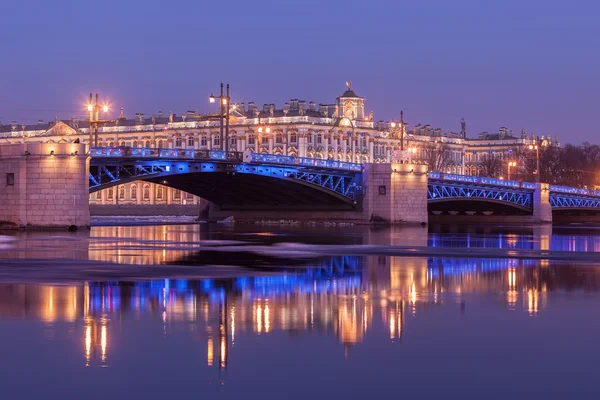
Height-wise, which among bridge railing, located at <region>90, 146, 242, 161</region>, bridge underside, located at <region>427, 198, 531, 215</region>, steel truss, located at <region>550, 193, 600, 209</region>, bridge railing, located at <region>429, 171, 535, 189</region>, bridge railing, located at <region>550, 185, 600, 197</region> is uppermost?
bridge railing, located at <region>90, 146, 242, 161</region>

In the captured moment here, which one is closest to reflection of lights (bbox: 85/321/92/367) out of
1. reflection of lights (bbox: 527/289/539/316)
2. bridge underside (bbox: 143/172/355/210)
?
reflection of lights (bbox: 527/289/539/316)

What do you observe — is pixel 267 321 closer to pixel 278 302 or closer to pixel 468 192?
pixel 278 302

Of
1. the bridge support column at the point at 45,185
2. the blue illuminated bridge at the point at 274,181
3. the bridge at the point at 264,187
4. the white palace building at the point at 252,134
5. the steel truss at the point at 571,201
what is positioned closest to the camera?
the bridge support column at the point at 45,185

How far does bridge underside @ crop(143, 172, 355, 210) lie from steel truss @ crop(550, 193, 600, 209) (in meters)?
30.9

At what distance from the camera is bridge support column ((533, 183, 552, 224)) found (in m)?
111

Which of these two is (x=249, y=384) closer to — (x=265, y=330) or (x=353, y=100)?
(x=265, y=330)

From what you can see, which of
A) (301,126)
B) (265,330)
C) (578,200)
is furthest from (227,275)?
(301,126)

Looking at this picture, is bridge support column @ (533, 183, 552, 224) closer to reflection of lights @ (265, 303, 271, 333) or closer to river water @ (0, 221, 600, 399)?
river water @ (0, 221, 600, 399)

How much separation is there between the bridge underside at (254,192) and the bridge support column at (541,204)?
2514cm

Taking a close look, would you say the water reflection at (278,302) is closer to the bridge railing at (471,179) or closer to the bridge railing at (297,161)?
the bridge railing at (297,161)

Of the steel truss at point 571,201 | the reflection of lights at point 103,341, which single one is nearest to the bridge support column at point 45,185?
the reflection of lights at point 103,341

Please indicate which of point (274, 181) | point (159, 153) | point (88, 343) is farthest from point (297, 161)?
point (88, 343)

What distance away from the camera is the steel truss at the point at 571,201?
11869cm

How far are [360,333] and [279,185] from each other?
71.7m
